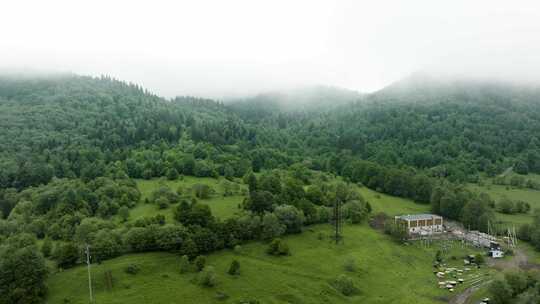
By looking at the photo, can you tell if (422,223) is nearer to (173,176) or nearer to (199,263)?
(199,263)

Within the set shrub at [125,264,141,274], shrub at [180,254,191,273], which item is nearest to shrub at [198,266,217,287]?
shrub at [180,254,191,273]

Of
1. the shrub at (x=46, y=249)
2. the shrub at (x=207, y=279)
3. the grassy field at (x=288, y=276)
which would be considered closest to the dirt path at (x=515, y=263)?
the grassy field at (x=288, y=276)

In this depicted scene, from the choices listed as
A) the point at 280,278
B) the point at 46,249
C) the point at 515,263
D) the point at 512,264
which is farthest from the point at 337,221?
the point at 46,249

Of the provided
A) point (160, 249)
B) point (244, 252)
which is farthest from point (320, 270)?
point (160, 249)

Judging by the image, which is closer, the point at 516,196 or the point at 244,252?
the point at 244,252

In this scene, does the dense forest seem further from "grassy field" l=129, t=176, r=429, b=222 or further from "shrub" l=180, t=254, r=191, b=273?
"grassy field" l=129, t=176, r=429, b=222

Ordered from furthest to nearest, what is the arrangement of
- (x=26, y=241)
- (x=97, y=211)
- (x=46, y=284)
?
(x=97, y=211) < (x=26, y=241) < (x=46, y=284)

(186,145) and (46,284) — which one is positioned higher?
(186,145)

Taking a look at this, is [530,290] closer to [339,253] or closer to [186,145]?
[339,253]
